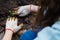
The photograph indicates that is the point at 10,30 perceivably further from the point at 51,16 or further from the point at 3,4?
the point at 51,16

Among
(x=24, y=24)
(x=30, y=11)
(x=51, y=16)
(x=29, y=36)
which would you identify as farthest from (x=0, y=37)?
(x=51, y=16)

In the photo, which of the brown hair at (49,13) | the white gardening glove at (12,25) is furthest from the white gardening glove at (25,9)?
the brown hair at (49,13)

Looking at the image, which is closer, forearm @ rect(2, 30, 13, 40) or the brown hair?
the brown hair

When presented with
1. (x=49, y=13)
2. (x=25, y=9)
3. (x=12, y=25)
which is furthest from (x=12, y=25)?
(x=49, y=13)

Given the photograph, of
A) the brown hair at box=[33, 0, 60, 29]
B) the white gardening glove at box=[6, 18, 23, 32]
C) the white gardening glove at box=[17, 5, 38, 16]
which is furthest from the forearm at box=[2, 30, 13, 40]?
the brown hair at box=[33, 0, 60, 29]

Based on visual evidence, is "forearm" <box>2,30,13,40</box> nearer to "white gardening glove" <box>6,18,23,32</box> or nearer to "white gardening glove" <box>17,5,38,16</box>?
"white gardening glove" <box>6,18,23,32</box>

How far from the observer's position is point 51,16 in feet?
4.08

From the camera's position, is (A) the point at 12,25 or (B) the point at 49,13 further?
(A) the point at 12,25

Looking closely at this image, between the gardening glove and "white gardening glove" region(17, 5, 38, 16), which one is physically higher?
"white gardening glove" region(17, 5, 38, 16)

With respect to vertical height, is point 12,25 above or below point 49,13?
below

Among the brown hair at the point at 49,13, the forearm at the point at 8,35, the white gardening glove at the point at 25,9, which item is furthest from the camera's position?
the white gardening glove at the point at 25,9

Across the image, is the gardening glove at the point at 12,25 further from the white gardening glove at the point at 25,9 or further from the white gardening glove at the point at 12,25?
the white gardening glove at the point at 25,9

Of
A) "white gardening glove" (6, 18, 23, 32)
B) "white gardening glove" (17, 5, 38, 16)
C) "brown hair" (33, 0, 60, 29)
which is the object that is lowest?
"white gardening glove" (6, 18, 23, 32)

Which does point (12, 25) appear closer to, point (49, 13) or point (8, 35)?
point (8, 35)
